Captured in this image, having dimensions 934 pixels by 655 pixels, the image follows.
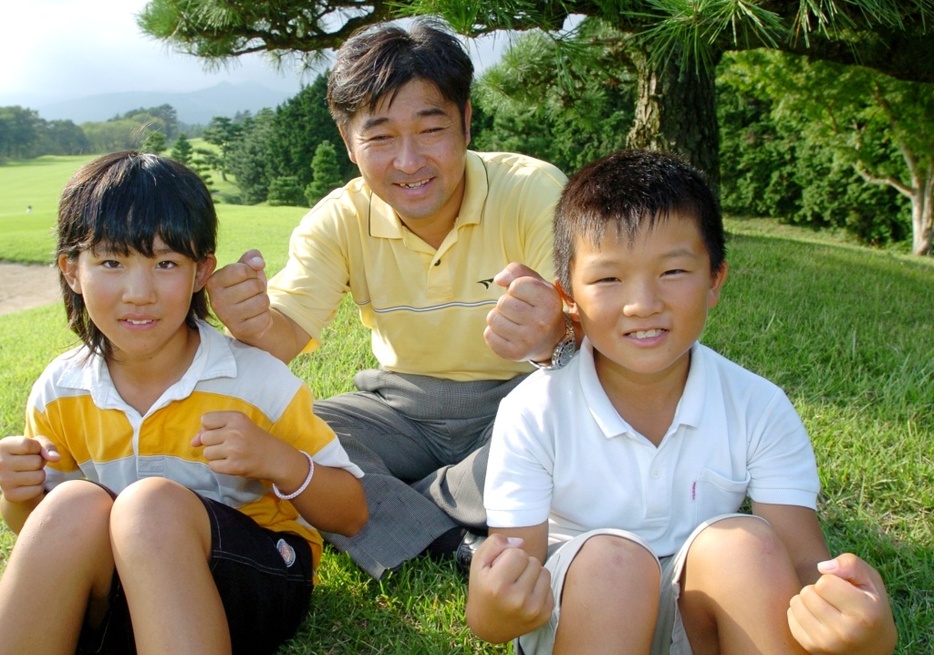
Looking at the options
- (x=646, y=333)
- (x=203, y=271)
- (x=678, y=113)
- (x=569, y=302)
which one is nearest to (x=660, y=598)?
(x=646, y=333)

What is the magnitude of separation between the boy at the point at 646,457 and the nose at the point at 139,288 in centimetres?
70

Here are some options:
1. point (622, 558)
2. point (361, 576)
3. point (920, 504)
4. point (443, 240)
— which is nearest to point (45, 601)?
point (361, 576)

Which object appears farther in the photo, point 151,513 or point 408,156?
point 408,156

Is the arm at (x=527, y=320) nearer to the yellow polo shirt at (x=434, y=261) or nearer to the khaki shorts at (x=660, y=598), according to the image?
the khaki shorts at (x=660, y=598)

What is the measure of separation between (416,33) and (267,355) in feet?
3.00

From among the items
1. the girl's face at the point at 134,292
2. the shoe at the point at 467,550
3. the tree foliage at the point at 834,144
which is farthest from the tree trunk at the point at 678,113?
the tree foliage at the point at 834,144

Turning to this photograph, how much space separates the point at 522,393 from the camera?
1437 mm

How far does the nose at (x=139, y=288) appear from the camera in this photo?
147 cm

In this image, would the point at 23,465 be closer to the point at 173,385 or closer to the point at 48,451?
the point at 48,451

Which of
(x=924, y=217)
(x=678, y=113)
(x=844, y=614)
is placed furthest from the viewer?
(x=924, y=217)

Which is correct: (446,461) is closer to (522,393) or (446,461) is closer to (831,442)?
(522,393)

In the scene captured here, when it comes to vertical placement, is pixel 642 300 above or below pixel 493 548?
above

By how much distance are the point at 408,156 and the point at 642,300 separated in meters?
0.83

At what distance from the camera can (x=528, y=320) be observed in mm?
1457
